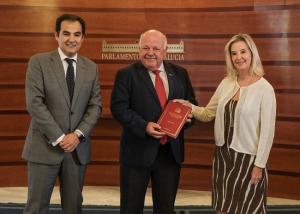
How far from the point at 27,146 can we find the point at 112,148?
241 centimetres

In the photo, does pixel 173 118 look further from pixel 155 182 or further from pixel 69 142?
pixel 69 142

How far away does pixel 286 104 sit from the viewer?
494 centimetres

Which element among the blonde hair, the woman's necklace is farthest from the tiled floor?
the blonde hair

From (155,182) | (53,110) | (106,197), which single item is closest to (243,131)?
(155,182)

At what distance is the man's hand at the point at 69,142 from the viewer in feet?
9.90

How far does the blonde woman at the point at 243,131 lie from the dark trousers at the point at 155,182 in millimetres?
346

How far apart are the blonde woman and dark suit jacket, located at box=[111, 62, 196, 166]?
35 cm

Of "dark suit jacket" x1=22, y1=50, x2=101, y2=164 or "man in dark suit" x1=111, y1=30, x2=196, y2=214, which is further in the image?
"man in dark suit" x1=111, y1=30, x2=196, y2=214

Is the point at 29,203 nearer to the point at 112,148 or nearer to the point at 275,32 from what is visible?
the point at 112,148

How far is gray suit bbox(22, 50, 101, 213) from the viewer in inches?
118

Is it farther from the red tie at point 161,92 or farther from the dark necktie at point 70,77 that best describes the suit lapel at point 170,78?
the dark necktie at point 70,77

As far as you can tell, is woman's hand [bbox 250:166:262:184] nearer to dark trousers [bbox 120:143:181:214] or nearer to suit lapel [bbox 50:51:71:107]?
dark trousers [bbox 120:143:181:214]

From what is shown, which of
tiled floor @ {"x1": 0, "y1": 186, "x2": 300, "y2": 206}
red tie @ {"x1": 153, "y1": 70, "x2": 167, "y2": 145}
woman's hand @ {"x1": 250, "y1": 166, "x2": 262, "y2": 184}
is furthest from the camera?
tiled floor @ {"x1": 0, "y1": 186, "x2": 300, "y2": 206}

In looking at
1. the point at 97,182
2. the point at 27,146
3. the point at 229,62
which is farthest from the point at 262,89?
the point at 97,182
